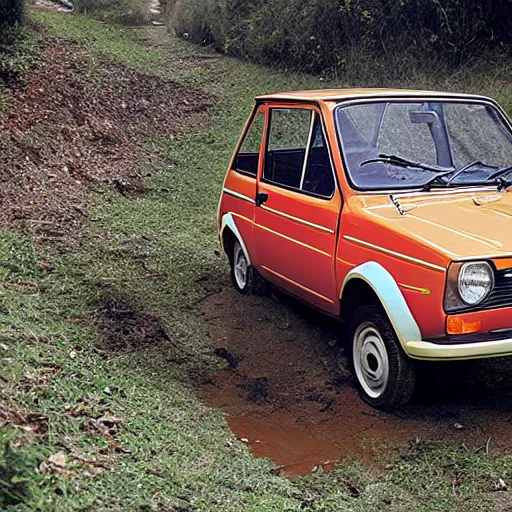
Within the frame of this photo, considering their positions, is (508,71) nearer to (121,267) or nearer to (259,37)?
(259,37)

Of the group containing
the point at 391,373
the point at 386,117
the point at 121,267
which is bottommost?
the point at 121,267

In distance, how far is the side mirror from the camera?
6.08 metres

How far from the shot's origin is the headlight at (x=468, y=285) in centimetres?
451

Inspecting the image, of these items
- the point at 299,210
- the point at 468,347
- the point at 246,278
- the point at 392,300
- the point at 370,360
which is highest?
the point at 299,210

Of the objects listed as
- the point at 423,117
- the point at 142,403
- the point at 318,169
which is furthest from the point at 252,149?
the point at 142,403

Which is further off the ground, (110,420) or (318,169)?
(318,169)

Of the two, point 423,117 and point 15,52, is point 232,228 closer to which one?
point 423,117

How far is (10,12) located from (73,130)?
3395 millimetres

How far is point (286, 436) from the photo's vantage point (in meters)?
4.96

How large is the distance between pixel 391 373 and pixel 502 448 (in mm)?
759

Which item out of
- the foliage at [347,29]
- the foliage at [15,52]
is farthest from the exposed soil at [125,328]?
the foliage at [347,29]

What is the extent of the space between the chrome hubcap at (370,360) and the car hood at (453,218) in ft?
2.24

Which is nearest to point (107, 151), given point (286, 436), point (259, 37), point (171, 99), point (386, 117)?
point (171, 99)

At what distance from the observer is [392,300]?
4816mm
